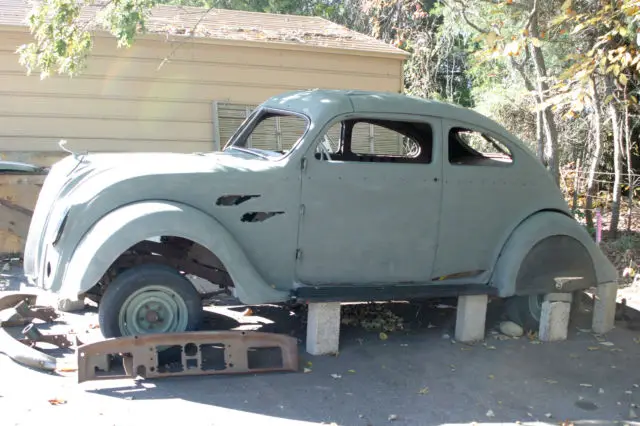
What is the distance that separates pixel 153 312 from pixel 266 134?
11.4 ft

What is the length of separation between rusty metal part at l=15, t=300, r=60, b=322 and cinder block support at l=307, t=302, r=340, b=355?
2247 millimetres

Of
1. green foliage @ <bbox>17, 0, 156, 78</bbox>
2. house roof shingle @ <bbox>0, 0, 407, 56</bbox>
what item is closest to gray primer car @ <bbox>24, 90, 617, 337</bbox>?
green foliage @ <bbox>17, 0, 156, 78</bbox>

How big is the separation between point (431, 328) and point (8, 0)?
797 cm

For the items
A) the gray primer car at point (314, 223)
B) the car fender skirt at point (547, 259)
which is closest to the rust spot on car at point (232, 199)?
the gray primer car at point (314, 223)

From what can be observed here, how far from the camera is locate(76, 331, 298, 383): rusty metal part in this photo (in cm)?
442

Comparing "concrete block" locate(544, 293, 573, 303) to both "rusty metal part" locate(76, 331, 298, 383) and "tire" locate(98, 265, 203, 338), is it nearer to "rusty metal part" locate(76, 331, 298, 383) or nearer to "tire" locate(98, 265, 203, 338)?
"rusty metal part" locate(76, 331, 298, 383)

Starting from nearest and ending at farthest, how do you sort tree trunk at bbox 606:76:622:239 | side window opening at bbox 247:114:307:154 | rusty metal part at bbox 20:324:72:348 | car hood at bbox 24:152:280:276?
car hood at bbox 24:152:280:276, rusty metal part at bbox 20:324:72:348, side window opening at bbox 247:114:307:154, tree trunk at bbox 606:76:622:239

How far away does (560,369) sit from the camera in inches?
209

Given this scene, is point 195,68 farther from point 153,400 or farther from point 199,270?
point 153,400

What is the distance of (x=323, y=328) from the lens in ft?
17.3

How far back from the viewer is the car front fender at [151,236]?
4.47 metres

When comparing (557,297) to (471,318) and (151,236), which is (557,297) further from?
(151,236)

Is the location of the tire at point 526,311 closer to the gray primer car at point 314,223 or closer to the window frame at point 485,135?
the gray primer car at point 314,223

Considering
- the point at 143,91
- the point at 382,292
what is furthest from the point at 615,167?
the point at 143,91
